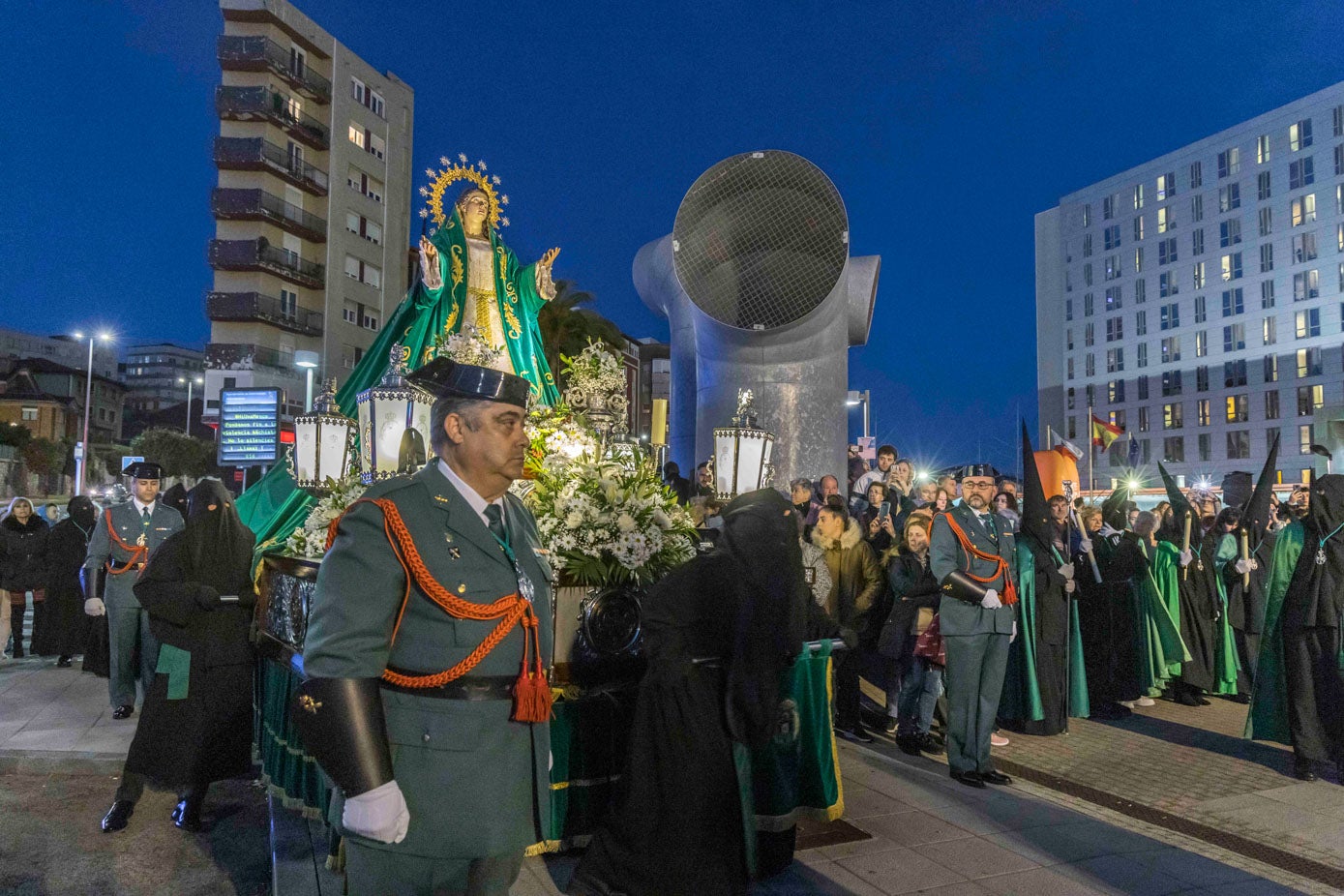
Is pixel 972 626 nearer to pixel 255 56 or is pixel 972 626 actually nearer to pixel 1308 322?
pixel 255 56

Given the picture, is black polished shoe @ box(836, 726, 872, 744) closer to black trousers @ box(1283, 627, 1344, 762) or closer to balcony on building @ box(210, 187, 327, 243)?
black trousers @ box(1283, 627, 1344, 762)

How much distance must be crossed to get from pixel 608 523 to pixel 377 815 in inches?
117

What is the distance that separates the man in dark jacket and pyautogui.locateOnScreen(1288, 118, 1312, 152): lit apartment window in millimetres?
73278

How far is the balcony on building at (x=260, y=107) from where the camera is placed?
45.8 meters

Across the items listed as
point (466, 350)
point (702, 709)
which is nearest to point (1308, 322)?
point (466, 350)

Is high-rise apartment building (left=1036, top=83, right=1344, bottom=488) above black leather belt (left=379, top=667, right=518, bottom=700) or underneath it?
above

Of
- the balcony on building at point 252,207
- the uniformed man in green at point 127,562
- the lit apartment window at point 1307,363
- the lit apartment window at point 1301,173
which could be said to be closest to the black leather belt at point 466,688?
the uniformed man in green at point 127,562

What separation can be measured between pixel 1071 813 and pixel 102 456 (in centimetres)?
6554

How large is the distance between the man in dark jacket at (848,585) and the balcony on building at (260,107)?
46.6 meters

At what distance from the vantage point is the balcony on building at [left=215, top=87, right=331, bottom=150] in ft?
150

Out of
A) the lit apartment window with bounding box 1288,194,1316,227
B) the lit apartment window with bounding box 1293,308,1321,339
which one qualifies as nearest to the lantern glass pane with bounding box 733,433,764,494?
the lit apartment window with bounding box 1293,308,1321,339

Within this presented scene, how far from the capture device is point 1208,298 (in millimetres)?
72125

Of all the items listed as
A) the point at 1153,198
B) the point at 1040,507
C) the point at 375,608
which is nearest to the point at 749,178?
the point at 1040,507

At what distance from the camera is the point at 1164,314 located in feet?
247
